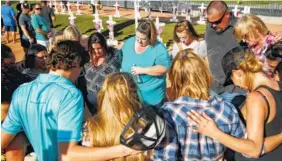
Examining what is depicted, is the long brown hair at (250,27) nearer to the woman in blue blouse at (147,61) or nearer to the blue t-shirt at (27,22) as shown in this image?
the woman in blue blouse at (147,61)

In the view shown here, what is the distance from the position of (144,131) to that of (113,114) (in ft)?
1.04

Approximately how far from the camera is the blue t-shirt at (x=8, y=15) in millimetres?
12348

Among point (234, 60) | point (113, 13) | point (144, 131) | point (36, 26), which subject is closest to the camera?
point (144, 131)

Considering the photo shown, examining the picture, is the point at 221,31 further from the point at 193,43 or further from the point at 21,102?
the point at 21,102

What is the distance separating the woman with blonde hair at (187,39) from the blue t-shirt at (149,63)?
0.58 metres

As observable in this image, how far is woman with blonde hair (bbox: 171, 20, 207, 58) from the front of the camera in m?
4.96

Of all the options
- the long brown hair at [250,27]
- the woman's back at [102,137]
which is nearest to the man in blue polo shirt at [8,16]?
the long brown hair at [250,27]

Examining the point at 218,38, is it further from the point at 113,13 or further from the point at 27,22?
the point at 113,13

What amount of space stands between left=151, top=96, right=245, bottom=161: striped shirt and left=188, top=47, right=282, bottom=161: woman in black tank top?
0.06 m

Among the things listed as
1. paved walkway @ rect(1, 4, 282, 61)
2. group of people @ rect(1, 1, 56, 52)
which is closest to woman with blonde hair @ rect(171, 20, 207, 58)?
group of people @ rect(1, 1, 56, 52)

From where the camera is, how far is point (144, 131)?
2.12 meters

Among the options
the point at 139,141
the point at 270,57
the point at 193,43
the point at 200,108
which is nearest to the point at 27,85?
the point at 139,141

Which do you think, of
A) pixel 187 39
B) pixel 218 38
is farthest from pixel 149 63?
pixel 218 38

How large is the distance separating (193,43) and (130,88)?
9.24 ft
